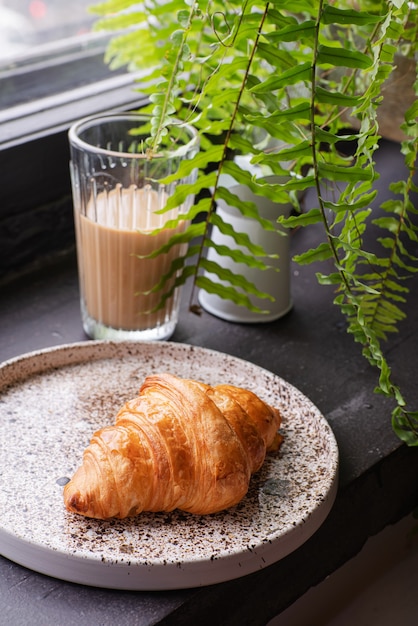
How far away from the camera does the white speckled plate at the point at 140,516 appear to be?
614 millimetres

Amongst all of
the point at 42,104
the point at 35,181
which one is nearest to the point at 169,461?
the point at 35,181

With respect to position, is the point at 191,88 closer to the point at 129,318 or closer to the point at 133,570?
the point at 129,318

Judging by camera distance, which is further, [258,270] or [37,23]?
[37,23]

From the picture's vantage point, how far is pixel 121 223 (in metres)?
0.88

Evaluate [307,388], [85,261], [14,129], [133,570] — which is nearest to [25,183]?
[14,129]

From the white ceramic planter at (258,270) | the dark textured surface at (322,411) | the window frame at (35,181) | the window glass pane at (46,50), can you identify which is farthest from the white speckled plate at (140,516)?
the window glass pane at (46,50)

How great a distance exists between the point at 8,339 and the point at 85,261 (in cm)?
12

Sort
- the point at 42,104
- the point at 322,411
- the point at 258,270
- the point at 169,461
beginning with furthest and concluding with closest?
the point at 42,104, the point at 258,270, the point at 322,411, the point at 169,461

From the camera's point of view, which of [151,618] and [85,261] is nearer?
[151,618]

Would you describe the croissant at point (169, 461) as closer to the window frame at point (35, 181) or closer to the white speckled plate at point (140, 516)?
the white speckled plate at point (140, 516)

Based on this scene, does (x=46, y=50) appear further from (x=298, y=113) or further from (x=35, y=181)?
(x=298, y=113)

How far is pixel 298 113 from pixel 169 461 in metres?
0.30

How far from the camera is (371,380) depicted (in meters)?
0.92

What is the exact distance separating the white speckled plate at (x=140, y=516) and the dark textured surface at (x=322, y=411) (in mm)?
19
